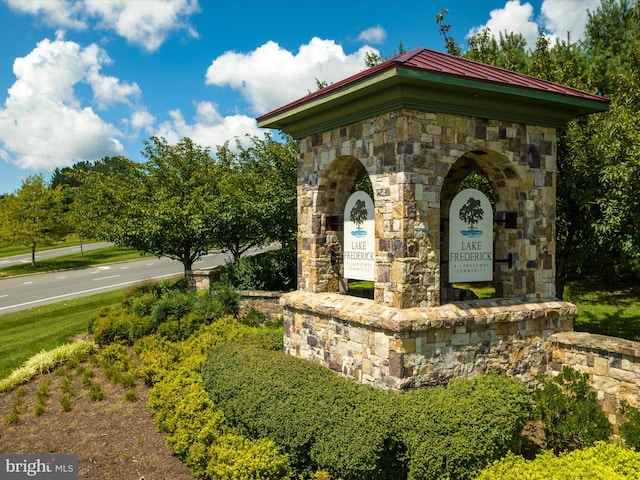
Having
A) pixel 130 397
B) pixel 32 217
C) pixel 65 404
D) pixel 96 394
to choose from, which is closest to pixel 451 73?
pixel 130 397

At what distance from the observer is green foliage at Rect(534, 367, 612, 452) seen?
5.63m

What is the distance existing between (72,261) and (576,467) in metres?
35.7

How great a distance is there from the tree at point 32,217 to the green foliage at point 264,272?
20.1 meters

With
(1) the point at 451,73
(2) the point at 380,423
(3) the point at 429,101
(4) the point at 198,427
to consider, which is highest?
(1) the point at 451,73

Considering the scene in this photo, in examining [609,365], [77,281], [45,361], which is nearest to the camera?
[609,365]

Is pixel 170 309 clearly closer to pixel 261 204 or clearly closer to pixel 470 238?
pixel 261 204

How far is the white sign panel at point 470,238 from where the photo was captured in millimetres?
7250

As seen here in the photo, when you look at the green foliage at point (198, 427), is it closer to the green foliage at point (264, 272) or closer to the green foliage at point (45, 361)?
the green foliage at point (45, 361)

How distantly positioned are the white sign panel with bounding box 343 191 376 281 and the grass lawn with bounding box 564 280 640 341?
6273 millimetres

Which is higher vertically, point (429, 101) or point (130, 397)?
point (429, 101)

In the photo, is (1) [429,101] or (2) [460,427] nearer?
(2) [460,427]

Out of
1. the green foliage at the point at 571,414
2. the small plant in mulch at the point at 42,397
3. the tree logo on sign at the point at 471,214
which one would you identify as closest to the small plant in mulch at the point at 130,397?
the small plant in mulch at the point at 42,397

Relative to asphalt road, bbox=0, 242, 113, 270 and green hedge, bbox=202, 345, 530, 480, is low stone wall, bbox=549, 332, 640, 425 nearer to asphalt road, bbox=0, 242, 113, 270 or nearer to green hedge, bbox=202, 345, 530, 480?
green hedge, bbox=202, 345, 530, 480

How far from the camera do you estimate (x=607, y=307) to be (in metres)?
13.1
